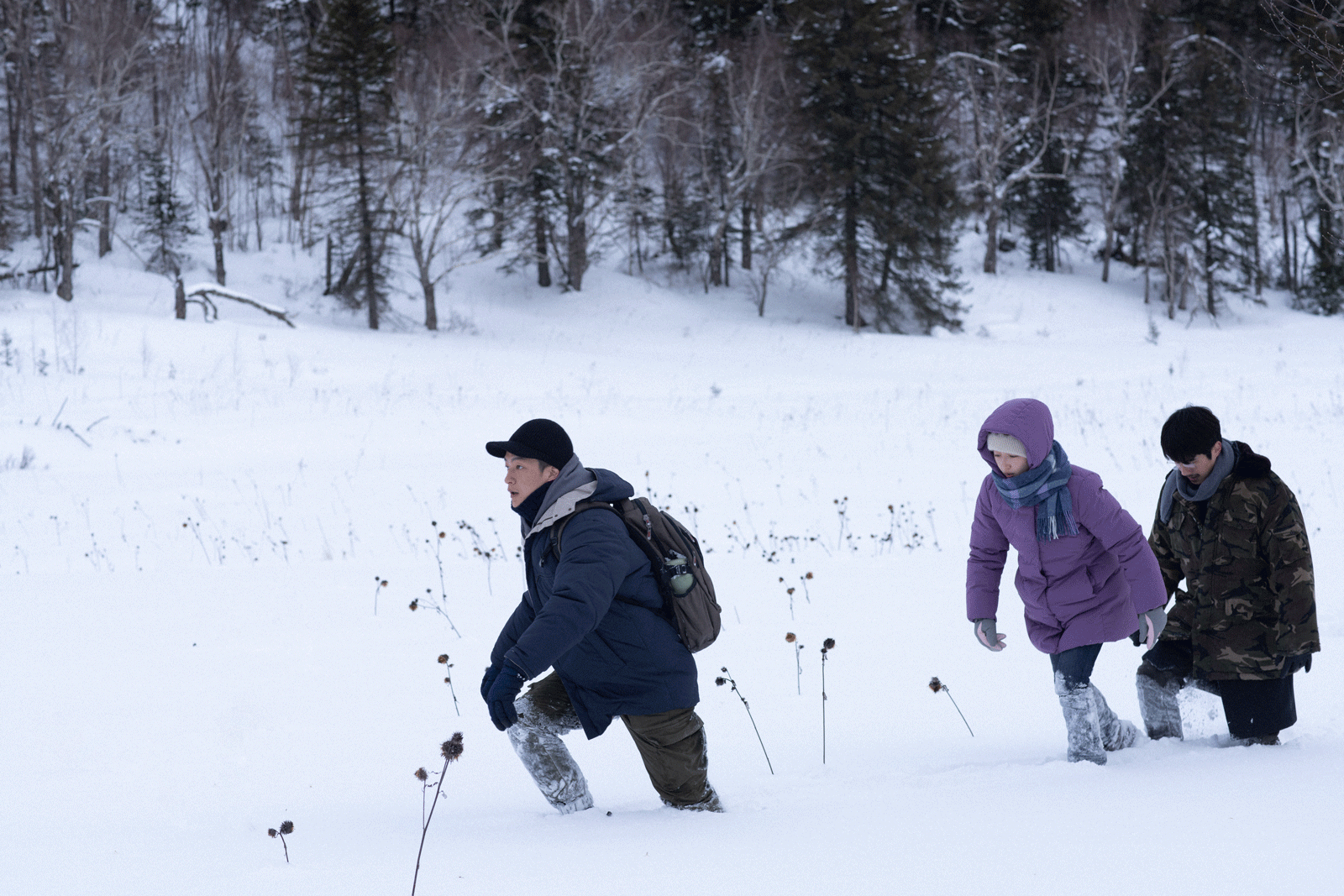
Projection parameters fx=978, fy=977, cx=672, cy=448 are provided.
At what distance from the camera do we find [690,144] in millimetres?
32375

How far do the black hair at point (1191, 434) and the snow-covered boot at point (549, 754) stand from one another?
2.28 metres

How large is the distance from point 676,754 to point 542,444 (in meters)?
1.07

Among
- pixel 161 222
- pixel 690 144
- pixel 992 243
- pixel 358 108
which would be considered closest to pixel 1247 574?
pixel 358 108

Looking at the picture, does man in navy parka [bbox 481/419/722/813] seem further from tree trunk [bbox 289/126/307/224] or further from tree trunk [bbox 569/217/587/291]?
tree trunk [bbox 289/126/307/224]

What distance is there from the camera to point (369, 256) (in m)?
28.0

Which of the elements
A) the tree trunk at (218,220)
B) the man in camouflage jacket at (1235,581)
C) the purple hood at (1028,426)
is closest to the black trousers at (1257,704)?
the man in camouflage jacket at (1235,581)

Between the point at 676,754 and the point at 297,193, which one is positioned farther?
the point at 297,193

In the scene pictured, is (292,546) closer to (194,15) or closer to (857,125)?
(857,125)

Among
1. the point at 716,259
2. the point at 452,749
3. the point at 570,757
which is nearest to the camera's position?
the point at 452,749

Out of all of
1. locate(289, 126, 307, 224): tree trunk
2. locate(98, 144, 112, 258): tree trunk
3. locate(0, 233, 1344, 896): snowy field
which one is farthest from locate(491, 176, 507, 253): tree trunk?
locate(0, 233, 1344, 896): snowy field

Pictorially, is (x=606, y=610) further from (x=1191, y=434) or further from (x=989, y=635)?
(x=1191, y=434)

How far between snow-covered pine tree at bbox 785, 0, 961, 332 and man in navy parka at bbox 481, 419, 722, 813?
26929mm

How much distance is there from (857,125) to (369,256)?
1449 cm

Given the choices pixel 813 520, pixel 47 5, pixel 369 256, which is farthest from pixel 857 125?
pixel 47 5
